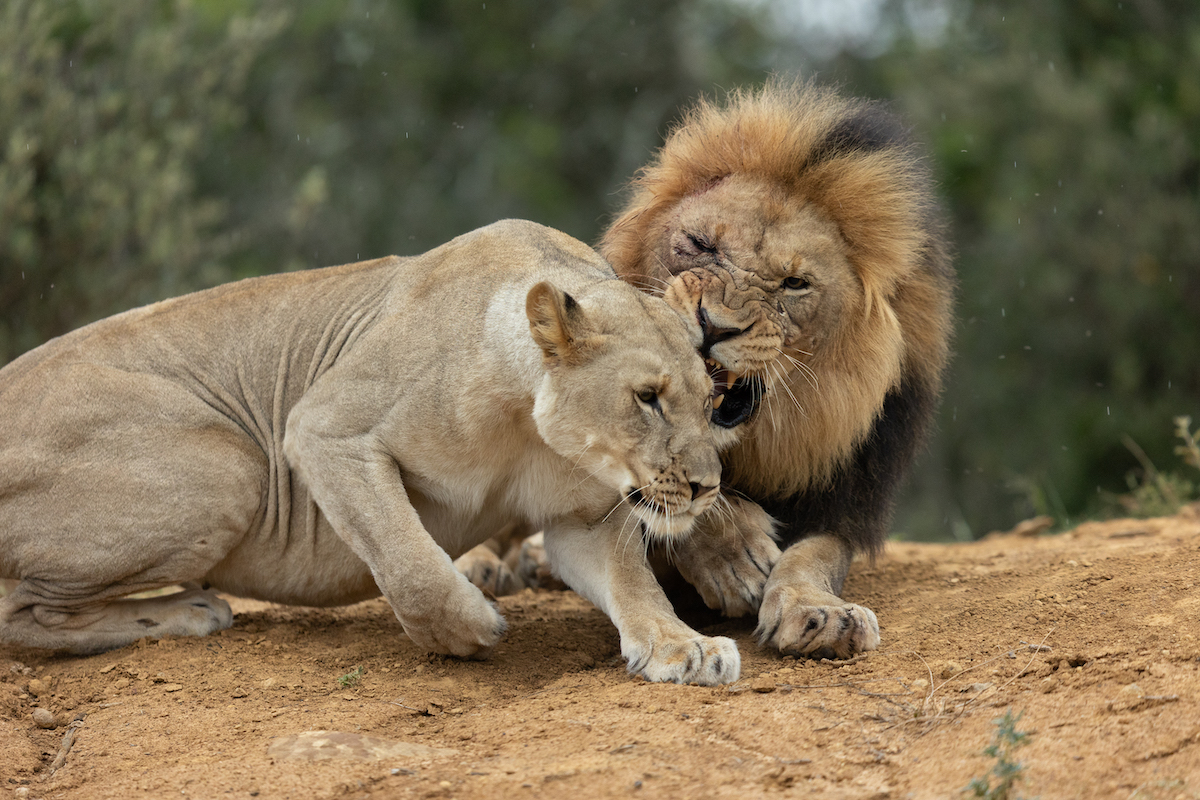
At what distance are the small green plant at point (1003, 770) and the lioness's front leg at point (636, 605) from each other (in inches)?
36.3

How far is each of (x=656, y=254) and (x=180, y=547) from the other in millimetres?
1844

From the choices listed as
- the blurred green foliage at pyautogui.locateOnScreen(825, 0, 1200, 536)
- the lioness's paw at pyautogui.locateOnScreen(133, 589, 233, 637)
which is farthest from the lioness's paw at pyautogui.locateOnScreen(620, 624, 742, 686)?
the blurred green foliage at pyautogui.locateOnScreen(825, 0, 1200, 536)

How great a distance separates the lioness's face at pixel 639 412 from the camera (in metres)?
3.39

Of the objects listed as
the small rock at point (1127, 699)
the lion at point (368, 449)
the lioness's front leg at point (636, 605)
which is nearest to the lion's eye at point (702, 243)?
the lion at point (368, 449)

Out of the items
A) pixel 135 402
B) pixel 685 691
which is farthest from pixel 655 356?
pixel 135 402

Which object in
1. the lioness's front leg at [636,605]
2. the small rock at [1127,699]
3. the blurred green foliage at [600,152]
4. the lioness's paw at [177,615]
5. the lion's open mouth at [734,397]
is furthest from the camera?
the blurred green foliage at [600,152]

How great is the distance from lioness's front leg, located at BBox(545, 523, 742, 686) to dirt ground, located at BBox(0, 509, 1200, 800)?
77 mm

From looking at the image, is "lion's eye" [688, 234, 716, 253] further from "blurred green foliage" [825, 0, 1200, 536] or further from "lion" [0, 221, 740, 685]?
"blurred green foliage" [825, 0, 1200, 536]

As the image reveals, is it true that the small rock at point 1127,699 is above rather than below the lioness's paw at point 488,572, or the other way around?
above

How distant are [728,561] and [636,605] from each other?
521 millimetres

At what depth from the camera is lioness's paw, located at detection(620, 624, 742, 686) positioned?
340 cm

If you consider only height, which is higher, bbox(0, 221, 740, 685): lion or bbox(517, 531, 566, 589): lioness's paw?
bbox(0, 221, 740, 685): lion

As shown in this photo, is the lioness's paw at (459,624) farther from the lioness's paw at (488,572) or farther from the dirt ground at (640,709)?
the lioness's paw at (488,572)

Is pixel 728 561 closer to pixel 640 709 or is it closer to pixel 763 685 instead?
pixel 763 685
